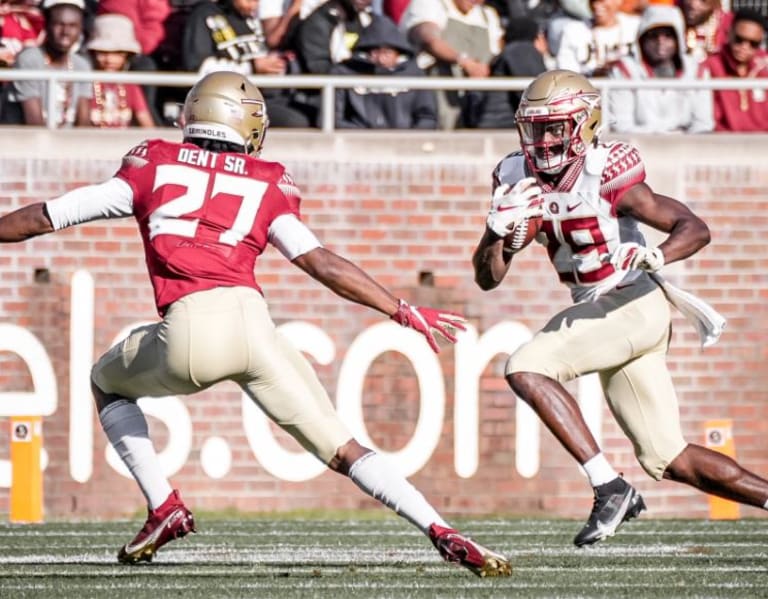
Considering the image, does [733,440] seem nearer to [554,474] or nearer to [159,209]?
[554,474]

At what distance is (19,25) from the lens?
10.7 meters

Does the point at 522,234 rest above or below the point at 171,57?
below

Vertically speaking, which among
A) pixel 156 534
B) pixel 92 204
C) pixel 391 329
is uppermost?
pixel 92 204

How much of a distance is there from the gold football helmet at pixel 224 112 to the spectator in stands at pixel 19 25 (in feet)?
14.8

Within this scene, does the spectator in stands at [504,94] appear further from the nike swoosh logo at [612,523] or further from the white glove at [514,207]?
the nike swoosh logo at [612,523]

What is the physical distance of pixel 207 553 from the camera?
7.39 m

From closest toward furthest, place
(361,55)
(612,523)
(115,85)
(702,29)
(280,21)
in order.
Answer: (612,523)
(115,85)
(361,55)
(280,21)
(702,29)

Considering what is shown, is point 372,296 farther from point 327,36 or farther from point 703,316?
point 327,36

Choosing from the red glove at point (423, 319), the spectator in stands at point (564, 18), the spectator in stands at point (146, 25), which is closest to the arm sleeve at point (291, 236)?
the red glove at point (423, 319)

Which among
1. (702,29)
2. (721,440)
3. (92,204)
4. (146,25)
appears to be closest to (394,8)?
(146,25)

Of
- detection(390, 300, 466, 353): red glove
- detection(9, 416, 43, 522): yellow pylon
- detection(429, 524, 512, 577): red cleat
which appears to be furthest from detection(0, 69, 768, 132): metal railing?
detection(429, 524, 512, 577): red cleat

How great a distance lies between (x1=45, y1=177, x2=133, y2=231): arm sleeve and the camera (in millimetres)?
6180

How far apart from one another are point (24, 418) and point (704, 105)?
4.34 m

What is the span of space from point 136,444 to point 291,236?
992 millimetres
